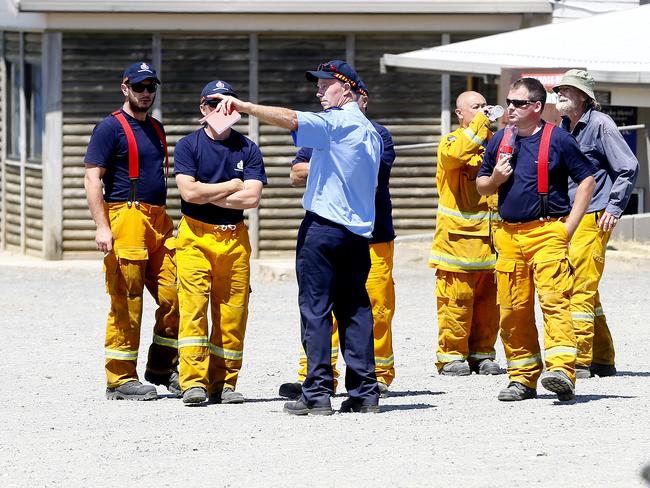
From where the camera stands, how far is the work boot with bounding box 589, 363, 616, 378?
10.5 m

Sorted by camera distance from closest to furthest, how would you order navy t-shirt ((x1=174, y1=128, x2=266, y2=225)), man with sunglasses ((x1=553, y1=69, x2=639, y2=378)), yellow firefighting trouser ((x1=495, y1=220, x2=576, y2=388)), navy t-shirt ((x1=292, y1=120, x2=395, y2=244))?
1. yellow firefighting trouser ((x1=495, y1=220, x2=576, y2=388))
2. navy t-shirt ((x1=174, y1=128, x2=266, y2=225))
3. navy t-shirt ((x1=292, y1=120, x2=395, y2=244))
4. man with sunglasses ((x1=553, y1=69, x2=639, y2=378))

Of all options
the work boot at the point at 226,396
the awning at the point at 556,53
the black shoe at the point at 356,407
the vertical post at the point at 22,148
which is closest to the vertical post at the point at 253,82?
the awning at the point at 556,53

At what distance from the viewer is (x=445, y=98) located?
19.7 m

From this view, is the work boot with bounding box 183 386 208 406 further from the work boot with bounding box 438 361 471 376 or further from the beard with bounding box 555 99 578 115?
the beard with bounding box 555 99 578 115

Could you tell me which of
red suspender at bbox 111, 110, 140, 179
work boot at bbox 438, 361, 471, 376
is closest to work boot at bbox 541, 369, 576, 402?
Answer: work boot at bbox 438, 361, 471, 376

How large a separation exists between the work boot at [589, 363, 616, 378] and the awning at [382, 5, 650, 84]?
802 cm

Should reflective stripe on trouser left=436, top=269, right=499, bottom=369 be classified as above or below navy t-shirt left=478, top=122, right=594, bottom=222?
below

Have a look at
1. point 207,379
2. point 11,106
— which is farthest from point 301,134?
point 11,106

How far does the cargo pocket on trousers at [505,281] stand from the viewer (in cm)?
927

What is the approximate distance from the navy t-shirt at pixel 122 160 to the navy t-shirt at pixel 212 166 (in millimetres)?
372

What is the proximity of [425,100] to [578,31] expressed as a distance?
2.03 meters

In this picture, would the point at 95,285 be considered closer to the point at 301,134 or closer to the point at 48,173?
the point at 48,173

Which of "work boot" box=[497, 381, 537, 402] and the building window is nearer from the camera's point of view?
"work boot" box=[497, 381, 537, 402]

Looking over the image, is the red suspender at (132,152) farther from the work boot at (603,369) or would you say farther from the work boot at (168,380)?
the work boot at (603,369)
